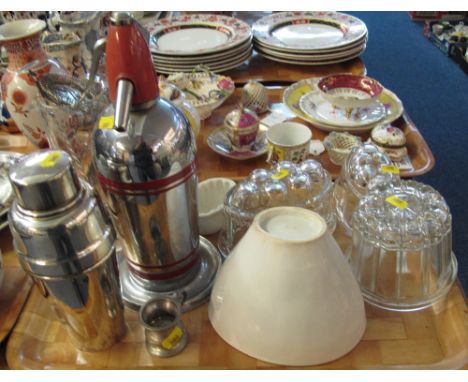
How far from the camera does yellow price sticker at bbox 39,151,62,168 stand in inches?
16.4

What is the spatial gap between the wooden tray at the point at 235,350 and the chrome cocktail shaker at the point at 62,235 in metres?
0.06

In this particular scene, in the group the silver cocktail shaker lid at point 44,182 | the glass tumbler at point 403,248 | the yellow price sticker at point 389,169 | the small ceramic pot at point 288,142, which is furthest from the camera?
the small ceramic pot at point 288,142

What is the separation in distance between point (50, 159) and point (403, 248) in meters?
0.39

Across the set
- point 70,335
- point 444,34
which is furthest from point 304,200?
point 444,34

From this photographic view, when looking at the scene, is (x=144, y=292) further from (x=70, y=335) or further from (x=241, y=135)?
(x=241, y=135)

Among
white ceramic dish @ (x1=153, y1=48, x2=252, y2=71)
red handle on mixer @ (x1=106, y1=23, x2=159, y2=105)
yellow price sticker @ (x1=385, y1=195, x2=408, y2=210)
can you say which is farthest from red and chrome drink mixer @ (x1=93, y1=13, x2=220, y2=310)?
white ceramic dish @ (x1=153, y1=48, x2=252, y2=71)

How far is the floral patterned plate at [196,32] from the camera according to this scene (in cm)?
119

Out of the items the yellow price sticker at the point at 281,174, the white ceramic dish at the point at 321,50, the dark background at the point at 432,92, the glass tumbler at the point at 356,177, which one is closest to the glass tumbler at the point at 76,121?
the yellow price sticker at the point at 281,174

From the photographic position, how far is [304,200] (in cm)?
60

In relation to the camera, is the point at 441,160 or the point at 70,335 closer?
the point at 70,335

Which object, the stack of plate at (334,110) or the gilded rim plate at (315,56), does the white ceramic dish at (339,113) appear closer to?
the stack of plate at (334,110)

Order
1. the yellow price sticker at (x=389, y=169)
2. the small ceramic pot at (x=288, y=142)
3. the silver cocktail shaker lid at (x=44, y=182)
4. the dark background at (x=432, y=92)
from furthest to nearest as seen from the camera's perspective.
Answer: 1. the dark background at (x=432, y=92)
2. the small ceramic pot at (x=288, y=142)
3. the yellow price sticker at (x=389, y=169)
4. the silver cocktail shaker lid at (x=44, y=182)

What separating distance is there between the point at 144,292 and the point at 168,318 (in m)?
0.06

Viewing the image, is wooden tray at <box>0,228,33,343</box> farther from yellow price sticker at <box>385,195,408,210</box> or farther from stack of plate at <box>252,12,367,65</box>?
stack of plate at <box>252,12,367,65</box>
